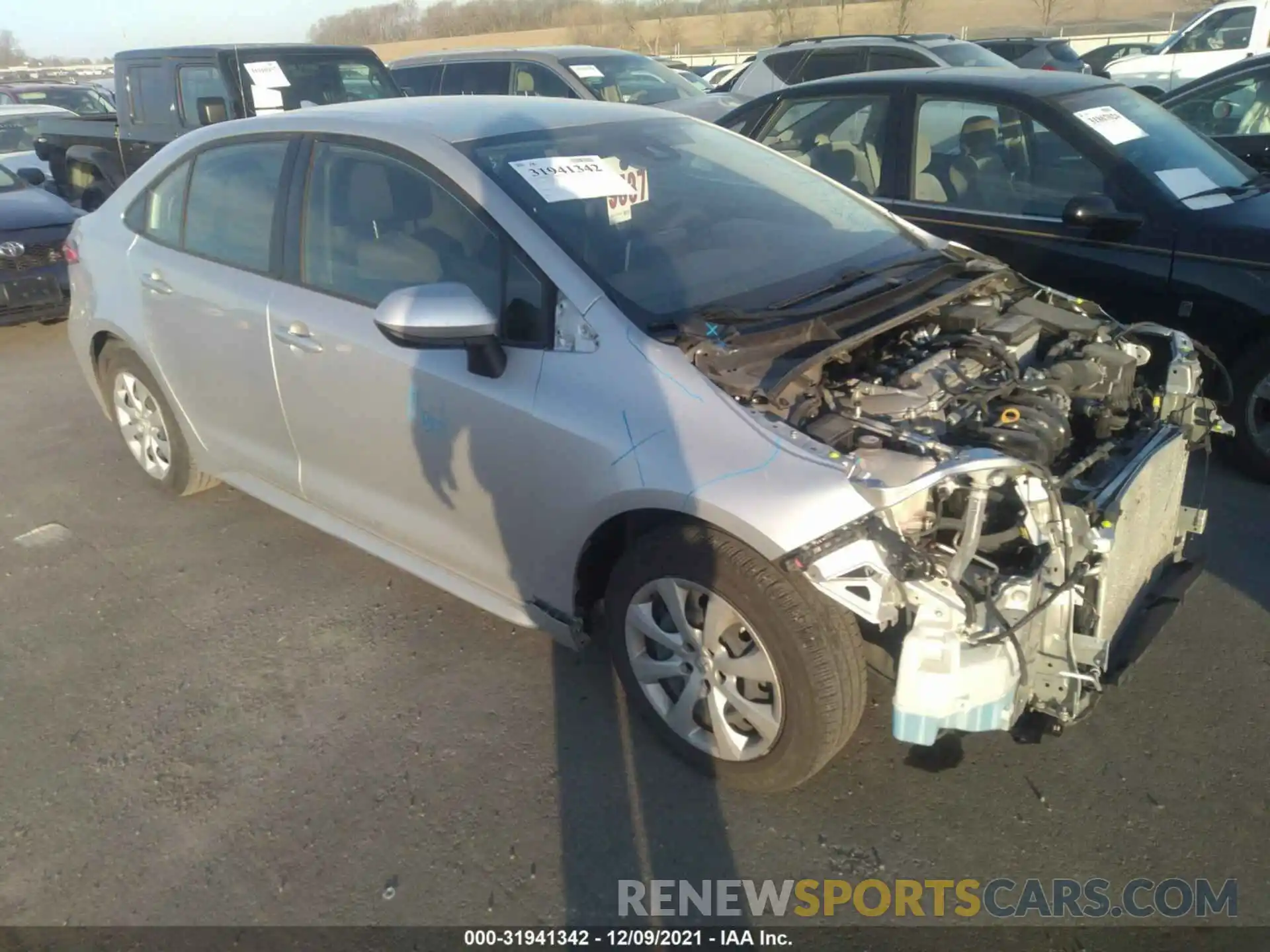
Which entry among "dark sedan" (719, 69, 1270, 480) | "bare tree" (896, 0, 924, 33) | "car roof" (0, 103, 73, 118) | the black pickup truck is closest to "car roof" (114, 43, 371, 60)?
the black pickup truck

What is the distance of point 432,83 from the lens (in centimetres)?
1118

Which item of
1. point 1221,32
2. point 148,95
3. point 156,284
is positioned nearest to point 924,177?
point 156,284

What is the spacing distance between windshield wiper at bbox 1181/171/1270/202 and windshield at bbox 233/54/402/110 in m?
7.38

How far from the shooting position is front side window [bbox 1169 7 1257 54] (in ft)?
46.5

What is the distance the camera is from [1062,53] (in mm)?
15898

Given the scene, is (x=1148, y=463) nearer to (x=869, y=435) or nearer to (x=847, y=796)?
(x=869, y=435)

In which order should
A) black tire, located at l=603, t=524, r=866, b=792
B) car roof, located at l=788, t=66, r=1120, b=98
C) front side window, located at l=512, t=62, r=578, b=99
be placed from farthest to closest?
1. front side window, located at l=512, t=62, r=578, b=99
2. car roof, located at l=788, t=66, r=1120, b=98
3. black tire, located at l=603, t=524, r=866, b=792

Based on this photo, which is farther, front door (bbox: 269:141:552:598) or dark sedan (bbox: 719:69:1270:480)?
dark sedan (bbox: 719:69:1270:480)

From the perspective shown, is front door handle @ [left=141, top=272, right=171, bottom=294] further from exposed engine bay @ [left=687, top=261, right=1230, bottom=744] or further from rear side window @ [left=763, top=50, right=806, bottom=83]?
rear side window @ [left=763, top=50, right=806, bottom=83]

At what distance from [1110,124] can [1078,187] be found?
38 cm

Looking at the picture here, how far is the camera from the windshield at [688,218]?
2.99m

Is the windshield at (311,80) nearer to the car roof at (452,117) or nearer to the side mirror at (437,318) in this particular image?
the car roof at (452,117)

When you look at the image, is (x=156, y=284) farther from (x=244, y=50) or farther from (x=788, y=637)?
(x=244, y=50)

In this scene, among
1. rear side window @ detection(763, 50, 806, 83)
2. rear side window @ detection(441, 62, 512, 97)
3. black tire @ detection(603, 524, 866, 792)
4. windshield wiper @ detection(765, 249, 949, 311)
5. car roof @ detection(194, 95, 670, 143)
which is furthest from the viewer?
rear side window @ detection(763, 50, 806, 83)
